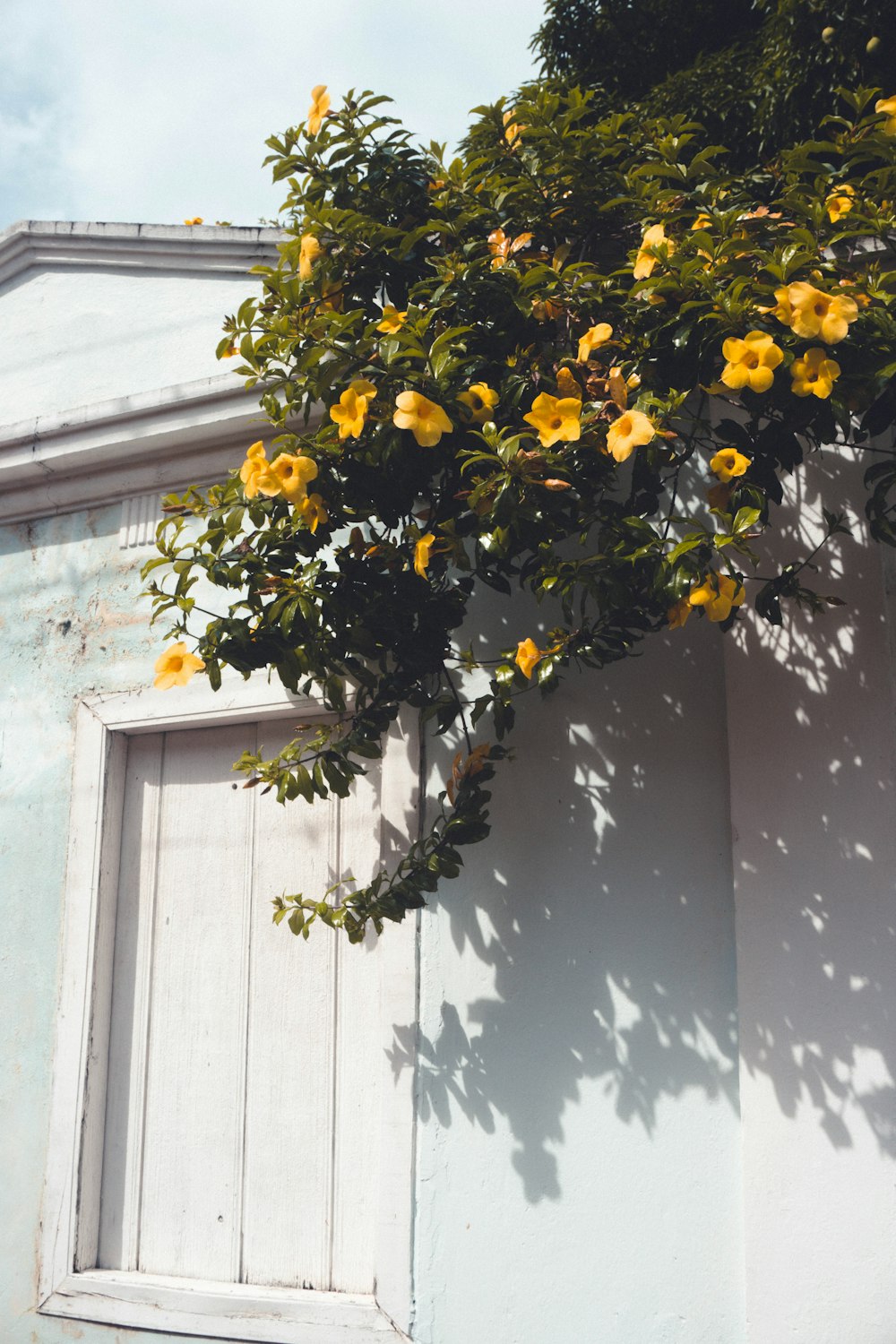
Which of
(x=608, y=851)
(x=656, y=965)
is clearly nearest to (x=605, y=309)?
(x=608, y=851)

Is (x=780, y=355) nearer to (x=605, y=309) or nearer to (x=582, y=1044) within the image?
(x=605, y=309)

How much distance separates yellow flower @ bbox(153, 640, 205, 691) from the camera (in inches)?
108

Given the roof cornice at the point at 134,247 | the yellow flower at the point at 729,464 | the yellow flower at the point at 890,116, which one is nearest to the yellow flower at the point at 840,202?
the yellow flower at the point at 890,116

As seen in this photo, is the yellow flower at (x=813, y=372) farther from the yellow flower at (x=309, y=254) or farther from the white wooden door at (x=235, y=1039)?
the white wooden door at (x=235, y=1039)

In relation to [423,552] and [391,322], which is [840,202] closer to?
[391,322]

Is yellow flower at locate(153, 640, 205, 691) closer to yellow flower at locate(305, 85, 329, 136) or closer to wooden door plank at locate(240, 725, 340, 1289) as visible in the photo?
wooden door plank at locate(240, 725, 340, 1289)

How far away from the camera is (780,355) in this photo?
2277mm

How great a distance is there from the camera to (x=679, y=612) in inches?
96.0

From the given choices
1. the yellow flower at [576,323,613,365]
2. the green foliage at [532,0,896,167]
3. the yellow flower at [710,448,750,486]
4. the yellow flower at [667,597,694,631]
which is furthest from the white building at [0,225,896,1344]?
the green foliage at [532,0,896,167]

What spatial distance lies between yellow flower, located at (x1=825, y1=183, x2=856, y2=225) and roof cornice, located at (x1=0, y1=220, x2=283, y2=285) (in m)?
1.88

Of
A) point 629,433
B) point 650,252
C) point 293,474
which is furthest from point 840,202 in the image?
point 293,474

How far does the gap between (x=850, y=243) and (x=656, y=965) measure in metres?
1.73

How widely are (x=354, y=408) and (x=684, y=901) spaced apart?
4.47 feet

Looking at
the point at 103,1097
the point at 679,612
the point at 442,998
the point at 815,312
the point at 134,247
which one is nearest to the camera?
the point at 815,312
